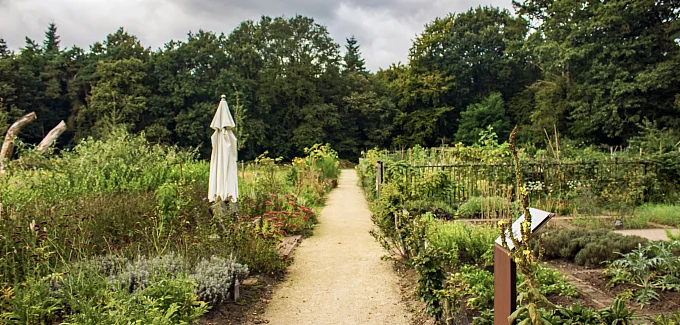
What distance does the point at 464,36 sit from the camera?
3544cm

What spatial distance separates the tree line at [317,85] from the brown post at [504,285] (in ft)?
Answer: 77.6

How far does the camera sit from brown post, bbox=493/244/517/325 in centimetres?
200

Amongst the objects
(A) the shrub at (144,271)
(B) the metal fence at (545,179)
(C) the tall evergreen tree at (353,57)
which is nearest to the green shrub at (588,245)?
(A) the shrub at (144,271)

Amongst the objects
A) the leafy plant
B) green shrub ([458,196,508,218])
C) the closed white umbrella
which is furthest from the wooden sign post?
green shrub ([458,196,508,218])

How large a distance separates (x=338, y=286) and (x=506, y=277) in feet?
10.4

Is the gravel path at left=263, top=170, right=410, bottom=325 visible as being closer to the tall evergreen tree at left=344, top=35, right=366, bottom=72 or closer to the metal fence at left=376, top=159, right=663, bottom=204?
the metal fence at left=376, top=159, right=663, bottom=204

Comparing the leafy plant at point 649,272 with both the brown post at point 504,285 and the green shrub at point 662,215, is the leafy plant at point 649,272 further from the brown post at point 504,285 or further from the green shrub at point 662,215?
the green shrub at point 662,215

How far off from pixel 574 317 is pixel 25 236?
456 centimetres

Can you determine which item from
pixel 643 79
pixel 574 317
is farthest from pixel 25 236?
pixel 643 79

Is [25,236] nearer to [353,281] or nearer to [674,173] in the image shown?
[353,281]

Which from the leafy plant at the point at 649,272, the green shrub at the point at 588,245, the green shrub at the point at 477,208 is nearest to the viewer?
the leafy plant at the point at 649,272

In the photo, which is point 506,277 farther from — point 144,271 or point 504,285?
point 144,271

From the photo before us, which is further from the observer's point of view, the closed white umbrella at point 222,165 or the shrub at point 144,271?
the closed white umbrella at point 222,165

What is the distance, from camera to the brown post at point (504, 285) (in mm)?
1997
